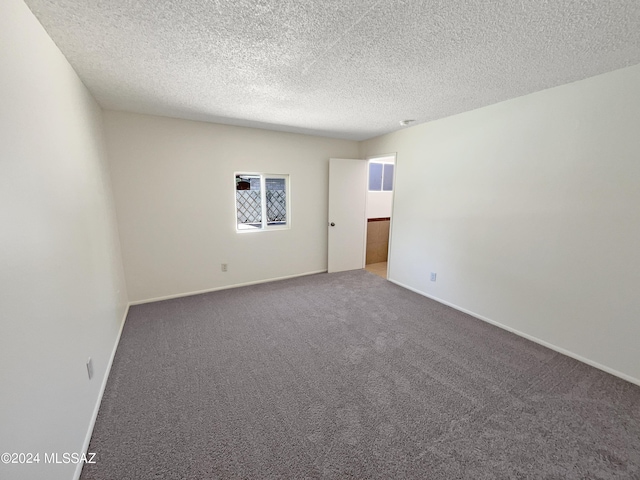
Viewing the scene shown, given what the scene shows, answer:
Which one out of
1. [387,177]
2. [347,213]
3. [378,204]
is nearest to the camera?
[347,213]

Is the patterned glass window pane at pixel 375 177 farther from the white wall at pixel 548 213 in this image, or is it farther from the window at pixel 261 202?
the window at pixel 261 202

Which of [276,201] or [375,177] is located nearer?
[276,201]

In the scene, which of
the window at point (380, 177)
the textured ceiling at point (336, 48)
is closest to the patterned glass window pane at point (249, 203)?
the textured ceiling at point (336, 48)

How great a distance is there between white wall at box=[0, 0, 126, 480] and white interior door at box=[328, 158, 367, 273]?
10.5 ft

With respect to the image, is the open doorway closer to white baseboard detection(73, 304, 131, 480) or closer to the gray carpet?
the gray carpet

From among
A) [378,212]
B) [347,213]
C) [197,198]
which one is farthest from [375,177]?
[197,198]

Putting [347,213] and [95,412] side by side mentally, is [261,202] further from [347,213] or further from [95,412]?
[95,412]

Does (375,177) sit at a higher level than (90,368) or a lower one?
Result: higher

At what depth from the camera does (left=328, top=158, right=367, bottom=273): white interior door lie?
4391 mm

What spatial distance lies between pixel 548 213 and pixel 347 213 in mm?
2778

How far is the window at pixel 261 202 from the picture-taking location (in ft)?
12.8

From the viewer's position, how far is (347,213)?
15.0ft

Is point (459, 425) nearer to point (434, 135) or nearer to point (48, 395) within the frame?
point (48, 395)

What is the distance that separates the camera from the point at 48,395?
1112 mm
